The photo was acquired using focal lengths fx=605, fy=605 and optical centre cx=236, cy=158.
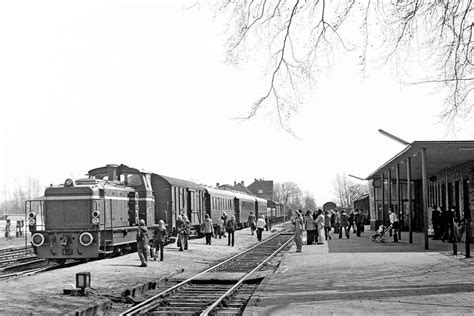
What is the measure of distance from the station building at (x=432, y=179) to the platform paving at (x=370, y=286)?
358 centimetres

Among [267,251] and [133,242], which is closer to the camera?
[133,242]

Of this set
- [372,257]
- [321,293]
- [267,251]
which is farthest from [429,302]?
[267,251]

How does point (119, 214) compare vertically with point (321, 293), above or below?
above

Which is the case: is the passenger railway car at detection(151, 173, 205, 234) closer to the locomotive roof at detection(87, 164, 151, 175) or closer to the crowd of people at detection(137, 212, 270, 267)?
the crowd of people at detection(137, 212, 270, 267)

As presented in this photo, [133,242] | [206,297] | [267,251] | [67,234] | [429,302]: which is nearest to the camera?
[429,302]

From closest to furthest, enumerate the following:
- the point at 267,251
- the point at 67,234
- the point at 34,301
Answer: the point at 34,301
the point at 67,234
the point at 267,251

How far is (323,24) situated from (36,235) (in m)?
12.6

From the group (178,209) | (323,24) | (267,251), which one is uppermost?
(323,24)

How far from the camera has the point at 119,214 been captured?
72.7ft

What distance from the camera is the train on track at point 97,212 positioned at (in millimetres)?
19578

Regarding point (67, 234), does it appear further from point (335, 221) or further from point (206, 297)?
point (335, 221)

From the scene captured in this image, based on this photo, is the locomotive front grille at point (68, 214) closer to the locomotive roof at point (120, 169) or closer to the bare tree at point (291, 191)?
the locomotive roof at point (120, 169)

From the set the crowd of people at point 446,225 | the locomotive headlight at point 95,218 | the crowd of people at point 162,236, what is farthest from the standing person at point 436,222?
the locomotive headlight at point 95,218

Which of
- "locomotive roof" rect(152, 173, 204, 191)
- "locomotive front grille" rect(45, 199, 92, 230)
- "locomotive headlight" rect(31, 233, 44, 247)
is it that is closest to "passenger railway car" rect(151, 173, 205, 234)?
"locomotive roof" rect(152, 173, 204, 191)
